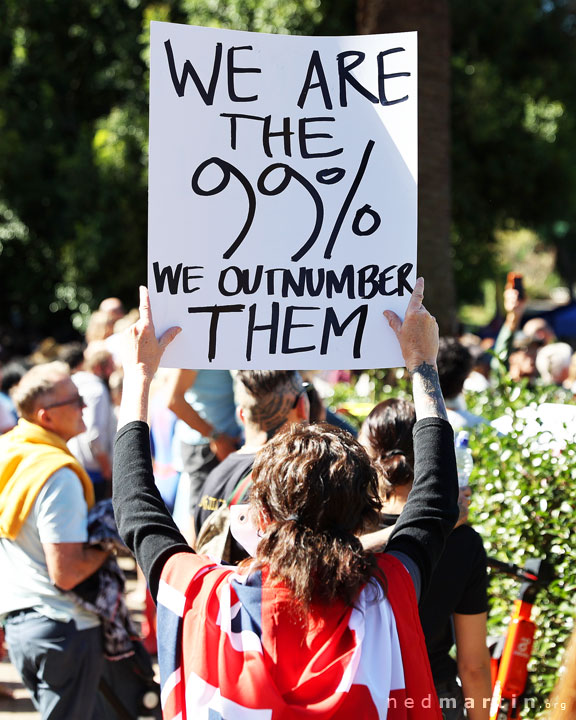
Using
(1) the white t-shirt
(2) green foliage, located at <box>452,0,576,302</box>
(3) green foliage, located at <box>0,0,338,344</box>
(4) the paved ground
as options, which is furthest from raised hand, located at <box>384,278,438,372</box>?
(3) green foliage, located at <box>0,0,338,344</box>

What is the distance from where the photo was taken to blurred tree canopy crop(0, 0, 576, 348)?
11484mm

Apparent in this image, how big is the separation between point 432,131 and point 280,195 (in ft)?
14.1

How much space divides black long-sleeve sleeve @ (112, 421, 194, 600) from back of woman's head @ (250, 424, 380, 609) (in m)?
0.19

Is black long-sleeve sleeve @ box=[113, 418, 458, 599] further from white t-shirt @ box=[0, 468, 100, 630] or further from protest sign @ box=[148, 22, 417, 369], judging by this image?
white t-shirt @ box=[0, 468, 100, 630]

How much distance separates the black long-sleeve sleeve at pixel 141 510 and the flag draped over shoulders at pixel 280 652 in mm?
47

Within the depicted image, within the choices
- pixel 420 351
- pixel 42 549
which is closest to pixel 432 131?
pixel 42 549

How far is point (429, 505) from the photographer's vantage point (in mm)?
1792

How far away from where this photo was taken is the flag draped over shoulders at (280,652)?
1.48 metres

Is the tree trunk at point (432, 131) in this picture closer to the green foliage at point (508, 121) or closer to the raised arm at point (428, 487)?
the raised arm at point (428, 487)

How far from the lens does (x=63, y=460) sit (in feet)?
10.4

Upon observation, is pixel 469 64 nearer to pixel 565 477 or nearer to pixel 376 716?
pixel 565 477

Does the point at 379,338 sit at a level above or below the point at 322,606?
above

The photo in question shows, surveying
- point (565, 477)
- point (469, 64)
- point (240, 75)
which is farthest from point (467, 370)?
point (469, 64)

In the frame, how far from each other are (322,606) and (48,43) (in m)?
14.2
